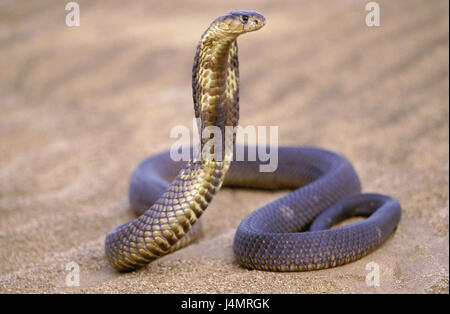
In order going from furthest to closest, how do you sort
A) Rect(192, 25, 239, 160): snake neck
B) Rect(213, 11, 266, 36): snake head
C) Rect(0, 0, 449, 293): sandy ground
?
Rect(0, 0, 449, 293): sandy ground
Rect(192, 25, 239, 160): snake neck
Rect(213, 11, 266, 36): snake head

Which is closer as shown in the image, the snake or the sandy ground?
the snake

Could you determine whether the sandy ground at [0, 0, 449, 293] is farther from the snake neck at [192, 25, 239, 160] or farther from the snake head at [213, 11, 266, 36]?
the snake head at [213, 11, 266, 36]

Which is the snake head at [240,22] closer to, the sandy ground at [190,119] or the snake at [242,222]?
the snake at [242,222]

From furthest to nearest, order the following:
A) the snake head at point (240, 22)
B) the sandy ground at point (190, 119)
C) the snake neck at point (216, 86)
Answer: the sandy ground at point (190, 119) → the snake neck at point (216, 86) → the snake head at point (240, 22)

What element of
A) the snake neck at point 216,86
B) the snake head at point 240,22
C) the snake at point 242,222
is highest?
the snake head at point 240,22

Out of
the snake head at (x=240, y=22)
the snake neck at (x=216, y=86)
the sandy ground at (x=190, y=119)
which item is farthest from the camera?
the sandy ground at (x=190, y=119)

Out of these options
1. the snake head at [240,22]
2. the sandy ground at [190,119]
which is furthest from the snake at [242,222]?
the sandy ground at [190,119]

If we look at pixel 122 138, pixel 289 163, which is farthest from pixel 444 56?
pixel 122 138

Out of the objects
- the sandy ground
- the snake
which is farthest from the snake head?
the sandy ground
